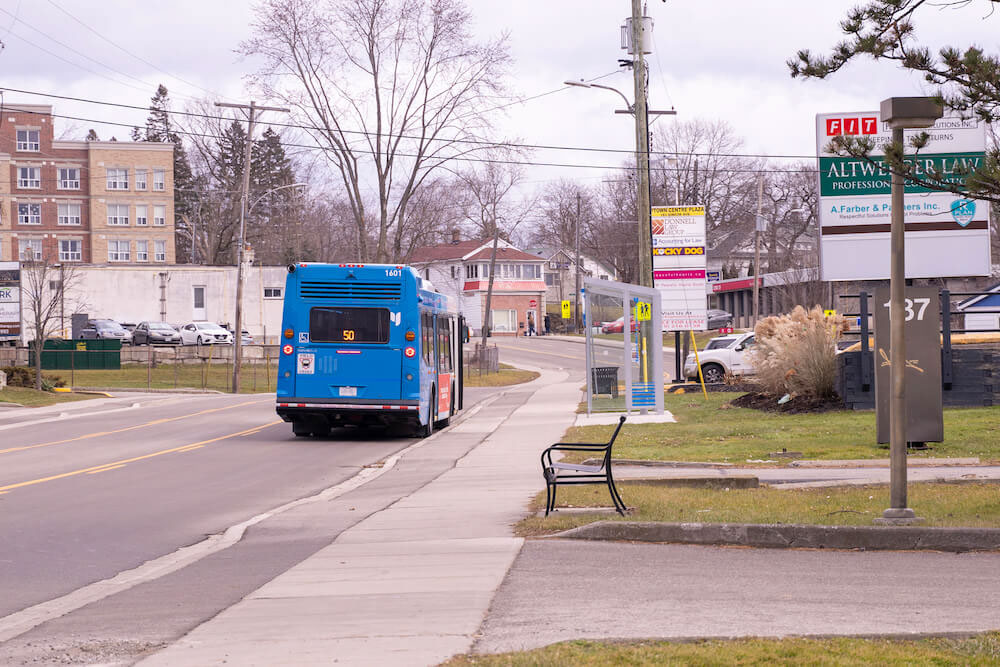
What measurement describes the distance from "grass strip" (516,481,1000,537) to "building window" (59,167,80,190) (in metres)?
77.3

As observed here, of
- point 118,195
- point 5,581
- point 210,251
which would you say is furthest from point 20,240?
point 5,581

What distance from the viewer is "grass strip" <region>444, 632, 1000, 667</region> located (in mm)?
5559

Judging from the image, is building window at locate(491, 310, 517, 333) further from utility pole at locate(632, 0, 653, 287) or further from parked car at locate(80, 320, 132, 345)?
utility pole at locate(632, 0, 653, 287)

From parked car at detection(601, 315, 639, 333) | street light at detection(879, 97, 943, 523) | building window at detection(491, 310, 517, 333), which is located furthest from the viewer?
building window at detection(491, 310, 517, 333)

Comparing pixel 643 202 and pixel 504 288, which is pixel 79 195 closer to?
pixel 504 288

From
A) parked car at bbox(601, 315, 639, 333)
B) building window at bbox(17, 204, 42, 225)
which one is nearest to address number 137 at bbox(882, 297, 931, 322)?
parked car at bbox(601, 315, 639, 333)

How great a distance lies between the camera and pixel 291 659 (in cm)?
597

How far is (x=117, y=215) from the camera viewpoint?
83562 mm

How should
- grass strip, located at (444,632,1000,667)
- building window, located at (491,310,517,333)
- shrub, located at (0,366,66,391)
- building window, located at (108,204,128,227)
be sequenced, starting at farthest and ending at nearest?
building window, located at (491,310,517,333) < building window, located at (108,204,128,227) < shrub, located at (0,366,66,391) < grass strip, located at (444,632,1000,667)

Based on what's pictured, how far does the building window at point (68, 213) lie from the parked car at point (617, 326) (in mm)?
64876

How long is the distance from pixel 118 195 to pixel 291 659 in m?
82.5

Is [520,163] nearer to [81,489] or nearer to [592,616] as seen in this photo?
[81,489]

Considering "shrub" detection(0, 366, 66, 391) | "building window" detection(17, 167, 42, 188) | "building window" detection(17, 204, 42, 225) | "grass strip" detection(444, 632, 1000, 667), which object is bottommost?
"grass strip" detection(444, 632, 1000, 667)

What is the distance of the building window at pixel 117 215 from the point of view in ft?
273
